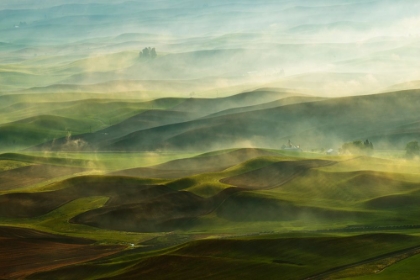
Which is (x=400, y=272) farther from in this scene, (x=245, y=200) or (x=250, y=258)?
(x=245, y=200)

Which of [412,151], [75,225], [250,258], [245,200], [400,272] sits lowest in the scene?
[400,272]

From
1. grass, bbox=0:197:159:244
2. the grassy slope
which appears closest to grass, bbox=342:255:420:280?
the grassy slope

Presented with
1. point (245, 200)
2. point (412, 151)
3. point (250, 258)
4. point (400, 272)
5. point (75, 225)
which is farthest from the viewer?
point (412, 151)

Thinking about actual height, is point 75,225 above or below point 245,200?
above

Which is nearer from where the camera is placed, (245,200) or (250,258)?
(250,258)

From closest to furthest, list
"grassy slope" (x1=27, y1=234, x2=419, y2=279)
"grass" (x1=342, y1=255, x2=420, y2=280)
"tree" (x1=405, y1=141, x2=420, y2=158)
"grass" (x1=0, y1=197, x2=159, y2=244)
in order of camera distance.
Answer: "grass" (x1=342, y1=255, x2=420, y2=280), "grassy slope" (x1=27, y1=234, x2=419, y2=279), "grass" (x1=0, y1=197, x2=159, y2=244), "tree" (x1=405, y1=141, x2=420, y2=158)

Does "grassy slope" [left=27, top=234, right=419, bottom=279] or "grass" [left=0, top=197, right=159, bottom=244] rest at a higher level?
"grass" [left=0, top=197, right=159, bottom=244]

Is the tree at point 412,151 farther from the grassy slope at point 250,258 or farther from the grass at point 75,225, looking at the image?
the grassy slope at point 250,258

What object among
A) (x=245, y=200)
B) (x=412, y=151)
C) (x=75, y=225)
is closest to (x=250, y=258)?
(x=245, y=200)

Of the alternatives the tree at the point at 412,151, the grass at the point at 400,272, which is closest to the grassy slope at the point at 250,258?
the grass at the point at 400,272

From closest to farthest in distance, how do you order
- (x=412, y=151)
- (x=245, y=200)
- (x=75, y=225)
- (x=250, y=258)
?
(x=250, y=258) < (x=75, y=225) < (x=245, y=200) < (x=412, y=151)

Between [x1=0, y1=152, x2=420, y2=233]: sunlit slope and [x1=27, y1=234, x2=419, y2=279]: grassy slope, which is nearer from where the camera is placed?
[x1=27, y1=234, x2=419, y2=279]: grassy slope

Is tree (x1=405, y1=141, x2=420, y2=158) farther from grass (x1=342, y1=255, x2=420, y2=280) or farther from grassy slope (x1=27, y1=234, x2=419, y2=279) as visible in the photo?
grass (x1=342, y1=255, x2=420, y2=280)

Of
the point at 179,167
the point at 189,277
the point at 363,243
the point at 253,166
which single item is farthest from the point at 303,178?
the point at 189,277
